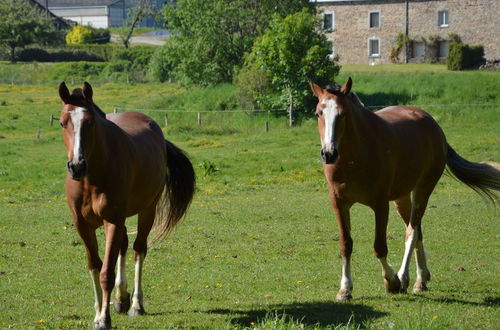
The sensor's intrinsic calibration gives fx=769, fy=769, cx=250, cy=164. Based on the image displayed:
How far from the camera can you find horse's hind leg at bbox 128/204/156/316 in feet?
26.2

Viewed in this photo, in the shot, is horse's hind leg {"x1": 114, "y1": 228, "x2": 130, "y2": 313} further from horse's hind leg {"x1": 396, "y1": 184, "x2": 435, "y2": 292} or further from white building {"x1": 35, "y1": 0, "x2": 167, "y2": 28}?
white building {"x1": 35, "y1": 0, "x2": 167, "y2": 28}

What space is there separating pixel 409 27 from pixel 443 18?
2.56 meters

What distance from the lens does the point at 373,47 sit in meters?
60.2

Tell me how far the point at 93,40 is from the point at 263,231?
263 feet

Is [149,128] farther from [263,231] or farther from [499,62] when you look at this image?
[499,62]

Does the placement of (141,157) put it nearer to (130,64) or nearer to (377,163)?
(377,163)

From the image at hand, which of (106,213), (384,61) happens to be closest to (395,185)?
(106,213)

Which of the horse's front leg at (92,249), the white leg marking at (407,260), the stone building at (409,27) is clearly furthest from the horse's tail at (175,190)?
the stone building at (409,27)

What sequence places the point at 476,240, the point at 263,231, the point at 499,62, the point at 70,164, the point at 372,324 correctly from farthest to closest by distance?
the point at 499,62, the point at 263,231, the point at 476,240, the point at 372,324, the point at 70,164

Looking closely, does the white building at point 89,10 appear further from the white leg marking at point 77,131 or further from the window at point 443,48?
the white leg marking at point 77,131

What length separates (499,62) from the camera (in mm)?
52625

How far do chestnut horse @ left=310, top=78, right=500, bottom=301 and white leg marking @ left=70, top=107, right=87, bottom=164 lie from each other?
2352 millimetres

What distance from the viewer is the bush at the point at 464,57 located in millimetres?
50281

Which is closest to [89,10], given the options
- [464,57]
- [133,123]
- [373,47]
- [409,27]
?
[373,47]
